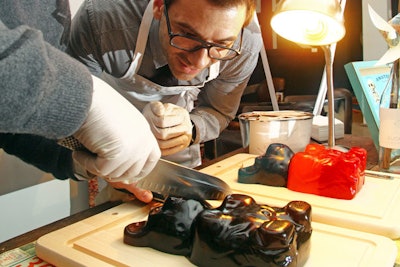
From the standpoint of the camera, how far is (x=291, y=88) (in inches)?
140

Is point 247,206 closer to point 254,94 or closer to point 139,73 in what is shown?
point 139,73

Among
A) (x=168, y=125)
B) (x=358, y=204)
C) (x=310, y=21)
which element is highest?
(x=310, y=21)

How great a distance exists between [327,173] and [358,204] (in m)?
0.09

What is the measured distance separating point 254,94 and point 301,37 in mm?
2088

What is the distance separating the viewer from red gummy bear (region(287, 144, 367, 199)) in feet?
2.83

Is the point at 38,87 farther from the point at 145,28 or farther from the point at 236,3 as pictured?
the point at 145,28

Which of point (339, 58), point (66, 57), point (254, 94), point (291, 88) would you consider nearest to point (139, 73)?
point (66, 57)

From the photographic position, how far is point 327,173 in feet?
2.89

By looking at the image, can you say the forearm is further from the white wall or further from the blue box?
the white wall

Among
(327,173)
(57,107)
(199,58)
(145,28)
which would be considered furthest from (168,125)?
(57,107)

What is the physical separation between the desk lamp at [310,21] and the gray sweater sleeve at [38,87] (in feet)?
1.92

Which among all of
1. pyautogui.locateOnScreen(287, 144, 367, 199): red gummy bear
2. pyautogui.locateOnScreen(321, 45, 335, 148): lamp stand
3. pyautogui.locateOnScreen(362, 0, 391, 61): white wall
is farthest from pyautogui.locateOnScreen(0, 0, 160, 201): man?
pyautogui.locateOnScreen(362, 0, 391, 61): white wall

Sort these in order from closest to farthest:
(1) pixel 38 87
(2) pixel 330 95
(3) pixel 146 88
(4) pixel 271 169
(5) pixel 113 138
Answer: (1) pixel 38 87
(5) pixel 113 138
(4) pixel 271 169
(2) pixel 330 95
(3) pixel 146 88

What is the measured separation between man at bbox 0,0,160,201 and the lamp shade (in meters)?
0.49
